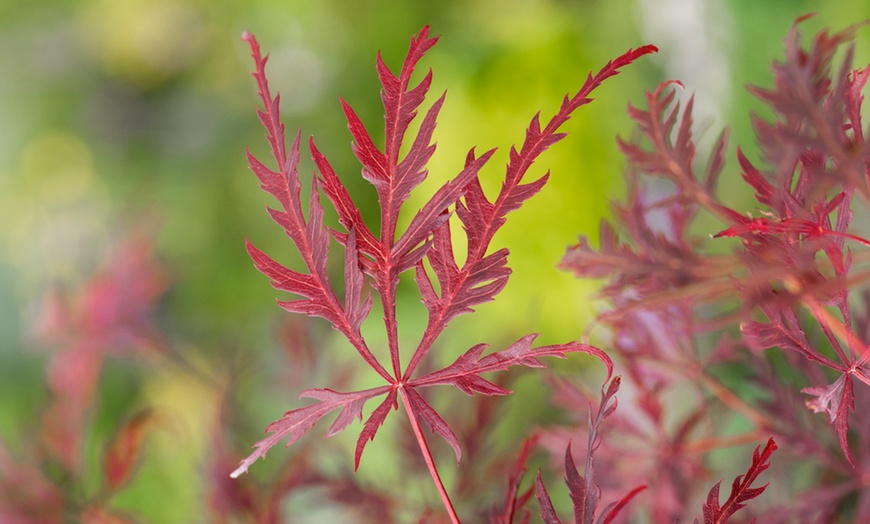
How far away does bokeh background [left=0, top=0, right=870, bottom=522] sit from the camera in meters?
0.50

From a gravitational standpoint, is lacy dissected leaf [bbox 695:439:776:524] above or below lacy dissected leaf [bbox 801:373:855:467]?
below

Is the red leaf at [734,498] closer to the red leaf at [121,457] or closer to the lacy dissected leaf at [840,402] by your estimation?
the lacy dissected leaf at [840,402]

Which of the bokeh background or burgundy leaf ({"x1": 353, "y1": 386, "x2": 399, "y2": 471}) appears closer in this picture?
burgundy leaf ({"x1": 353, "y1": 386, "x2": 399, "y2": 471})

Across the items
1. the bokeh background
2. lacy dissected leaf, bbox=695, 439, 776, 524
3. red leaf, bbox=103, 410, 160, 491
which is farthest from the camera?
the bokeh background

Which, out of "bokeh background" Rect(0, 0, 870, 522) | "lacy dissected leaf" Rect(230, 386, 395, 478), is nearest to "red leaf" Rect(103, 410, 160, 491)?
"lacy dissected leaf" Rect(230, 386, 395, 478)

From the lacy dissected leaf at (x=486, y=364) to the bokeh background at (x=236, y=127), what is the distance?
0.34m

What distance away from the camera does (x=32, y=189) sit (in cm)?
68

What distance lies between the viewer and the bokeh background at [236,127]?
0.50 meters

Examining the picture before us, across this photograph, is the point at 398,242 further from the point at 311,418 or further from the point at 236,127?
the point at 236,127

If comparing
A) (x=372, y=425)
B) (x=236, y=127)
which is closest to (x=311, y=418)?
(x=372, y=425)

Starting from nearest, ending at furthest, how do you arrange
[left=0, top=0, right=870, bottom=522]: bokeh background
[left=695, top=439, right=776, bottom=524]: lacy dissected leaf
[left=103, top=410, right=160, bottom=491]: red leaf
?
[left=695, top=439, right=776, bottom=524]: lacy dissected leaf → [left=103, top=410, right=160, bottom=491]: red leaf → [left=0, top=0, right=870, bottom=522]: bokeh background

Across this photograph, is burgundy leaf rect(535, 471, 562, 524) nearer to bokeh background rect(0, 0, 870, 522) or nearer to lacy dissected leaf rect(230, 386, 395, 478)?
lacy dissected leaf rect(230, 386, 395, 478)

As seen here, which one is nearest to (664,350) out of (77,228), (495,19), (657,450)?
(657,450)

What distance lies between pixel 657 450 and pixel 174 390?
19.0 inches
